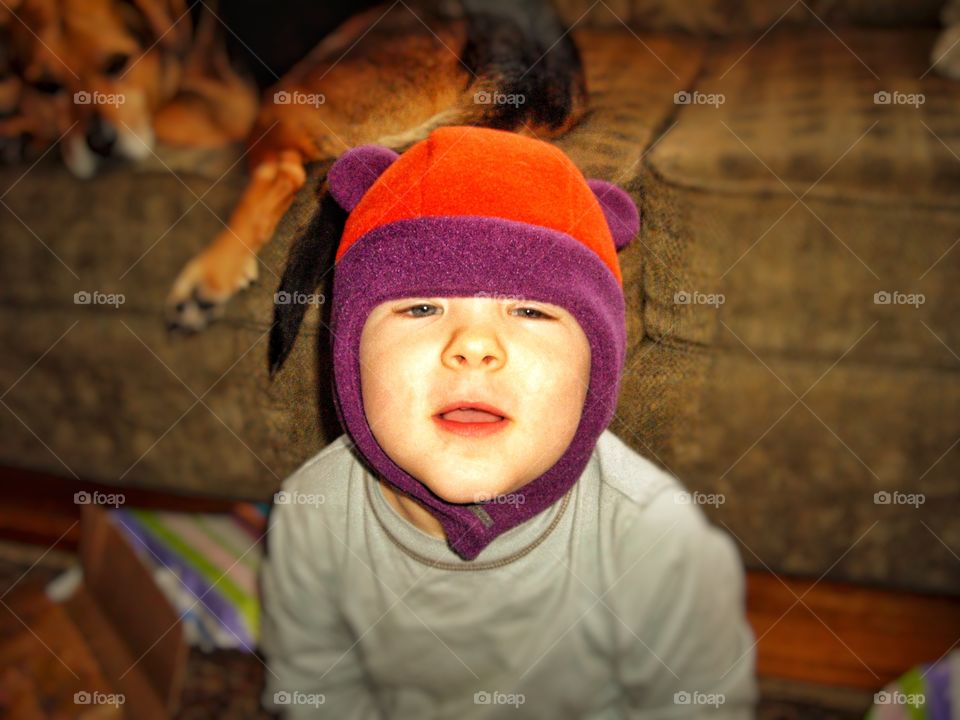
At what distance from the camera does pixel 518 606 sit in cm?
53

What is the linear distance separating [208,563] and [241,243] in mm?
509

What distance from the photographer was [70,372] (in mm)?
983

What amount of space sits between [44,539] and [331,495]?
0.71 meters

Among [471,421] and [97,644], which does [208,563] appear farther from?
[471,421]

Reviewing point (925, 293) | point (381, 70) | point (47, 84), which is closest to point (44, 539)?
point (47, 84)

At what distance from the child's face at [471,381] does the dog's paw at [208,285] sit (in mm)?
145

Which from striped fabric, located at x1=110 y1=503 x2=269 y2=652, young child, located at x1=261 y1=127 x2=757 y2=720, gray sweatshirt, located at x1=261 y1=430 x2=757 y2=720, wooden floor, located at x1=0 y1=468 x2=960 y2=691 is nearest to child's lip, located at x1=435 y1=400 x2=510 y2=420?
young child, located at x1=261 y1=127 x2=757 y2=720

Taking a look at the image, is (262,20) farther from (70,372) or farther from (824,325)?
(824,325)

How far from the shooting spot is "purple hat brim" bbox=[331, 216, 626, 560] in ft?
1.39

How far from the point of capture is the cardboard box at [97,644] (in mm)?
824

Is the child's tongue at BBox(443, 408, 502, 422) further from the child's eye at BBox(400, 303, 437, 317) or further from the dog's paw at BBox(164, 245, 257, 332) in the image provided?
the dog's paw at BBox(164, 245, 257, 332)

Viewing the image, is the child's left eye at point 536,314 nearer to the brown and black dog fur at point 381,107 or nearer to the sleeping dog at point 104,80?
the brown and black dog fur at point 381,107

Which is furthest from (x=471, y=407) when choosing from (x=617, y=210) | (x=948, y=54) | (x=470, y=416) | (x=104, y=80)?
(x=104, y=80)

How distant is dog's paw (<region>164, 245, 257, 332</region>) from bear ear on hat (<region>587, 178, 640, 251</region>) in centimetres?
22
